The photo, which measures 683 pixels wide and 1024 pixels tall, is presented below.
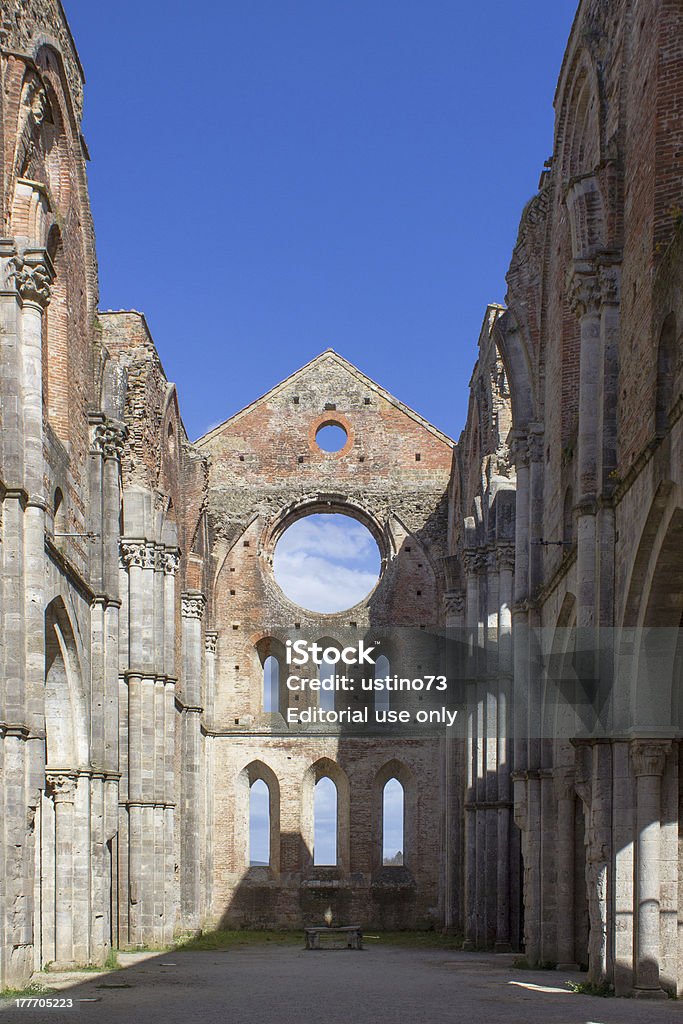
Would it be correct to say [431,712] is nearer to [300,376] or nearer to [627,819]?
[300,376]

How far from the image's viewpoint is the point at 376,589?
1419 inches

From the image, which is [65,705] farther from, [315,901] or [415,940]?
[315,901]

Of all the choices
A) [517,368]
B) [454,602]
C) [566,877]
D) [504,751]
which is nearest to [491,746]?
[504,751]

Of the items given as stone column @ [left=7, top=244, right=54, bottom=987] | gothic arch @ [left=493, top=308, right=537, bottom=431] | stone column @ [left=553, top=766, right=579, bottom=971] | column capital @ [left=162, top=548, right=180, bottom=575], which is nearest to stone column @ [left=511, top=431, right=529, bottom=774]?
gothic arch @ [left=493, top=308, right=537, bottom=431]

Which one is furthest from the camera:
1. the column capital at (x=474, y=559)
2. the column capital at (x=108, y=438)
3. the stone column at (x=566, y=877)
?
the column capital at (x=474, y=559)

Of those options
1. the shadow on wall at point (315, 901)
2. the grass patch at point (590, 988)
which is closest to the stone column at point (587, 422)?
the grass patch at point (590, 988)

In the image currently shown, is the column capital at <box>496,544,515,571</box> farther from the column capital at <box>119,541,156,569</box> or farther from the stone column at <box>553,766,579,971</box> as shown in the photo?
the stone column at <box>553,766,579,971</box>

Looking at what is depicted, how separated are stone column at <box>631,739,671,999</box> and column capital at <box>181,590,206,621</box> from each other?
57.9ft

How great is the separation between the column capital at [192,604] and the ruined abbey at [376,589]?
0.13 metres

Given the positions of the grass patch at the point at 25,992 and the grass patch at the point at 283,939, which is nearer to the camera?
the grass patch at the point at 25,992

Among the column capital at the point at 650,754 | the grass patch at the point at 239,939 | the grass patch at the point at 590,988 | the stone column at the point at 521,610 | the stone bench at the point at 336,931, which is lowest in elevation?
the grass patch at the point at 239,939

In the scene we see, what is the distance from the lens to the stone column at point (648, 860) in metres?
14.0

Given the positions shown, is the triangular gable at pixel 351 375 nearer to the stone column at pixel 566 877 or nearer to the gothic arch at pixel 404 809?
the gothic arch at pixel 404 809

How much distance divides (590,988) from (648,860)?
178cm
